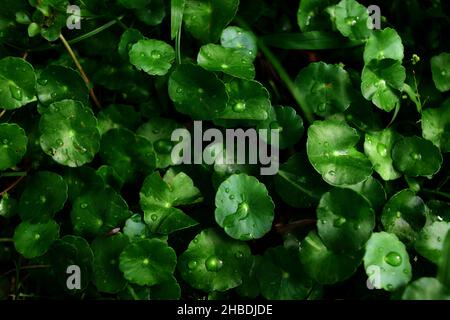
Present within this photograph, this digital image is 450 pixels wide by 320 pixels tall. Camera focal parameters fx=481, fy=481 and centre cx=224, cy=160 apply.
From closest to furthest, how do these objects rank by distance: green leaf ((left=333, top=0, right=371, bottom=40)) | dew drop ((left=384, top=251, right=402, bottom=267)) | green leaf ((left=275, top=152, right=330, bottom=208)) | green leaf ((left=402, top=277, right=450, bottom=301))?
green leaf ((left=402, top=277, right=450, bottom=301)) → dew drop ((left=384, top=251, right=402, bottom=267)) → green leaf ((left=275, top=152, right=330, bottom=208)) → green leaf ((left=333, top=0, right=371, bottom=40))

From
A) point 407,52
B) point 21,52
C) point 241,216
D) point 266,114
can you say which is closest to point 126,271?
point 241,216

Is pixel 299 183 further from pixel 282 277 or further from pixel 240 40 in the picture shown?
pixel 240 40

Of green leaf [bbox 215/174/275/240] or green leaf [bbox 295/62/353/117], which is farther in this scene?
green leaf [bbox 295/62/353/117]

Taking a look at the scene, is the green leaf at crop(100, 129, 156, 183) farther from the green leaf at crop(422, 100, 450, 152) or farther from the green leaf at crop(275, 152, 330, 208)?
the green leaf at crop(422, 100, 450, 152)

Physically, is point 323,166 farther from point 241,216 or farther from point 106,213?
point 106,213

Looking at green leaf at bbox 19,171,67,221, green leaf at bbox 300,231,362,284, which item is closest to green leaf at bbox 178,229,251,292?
green leaf at bbox 300,231,362,284

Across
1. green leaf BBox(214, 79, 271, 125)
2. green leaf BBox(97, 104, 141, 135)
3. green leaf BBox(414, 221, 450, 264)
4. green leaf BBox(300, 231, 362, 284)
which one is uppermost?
green leaf BBox(214, 79, 271, 125)

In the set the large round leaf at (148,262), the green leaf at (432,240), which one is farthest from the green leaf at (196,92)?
the green leaf at (432,240)
